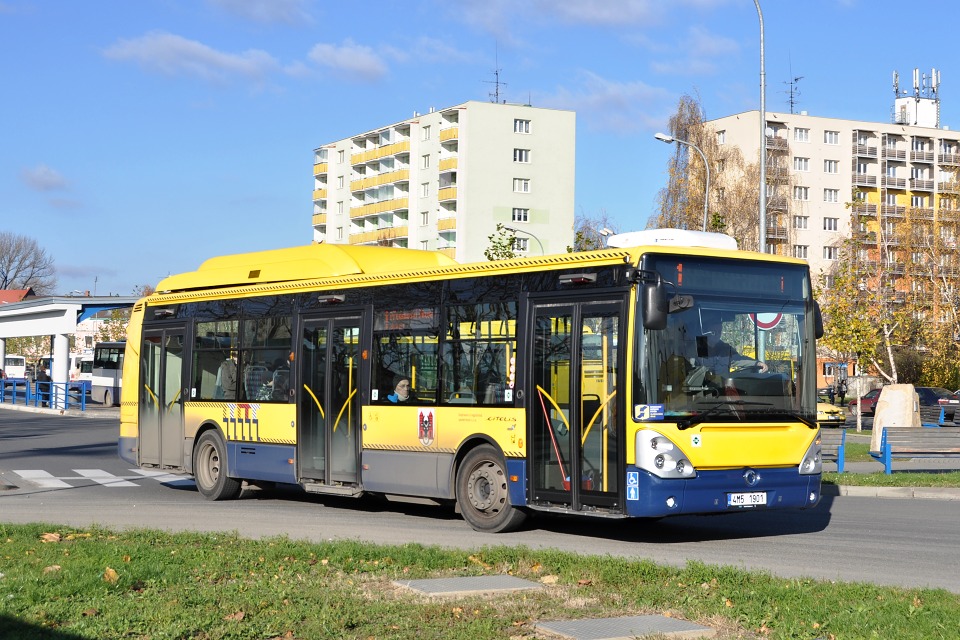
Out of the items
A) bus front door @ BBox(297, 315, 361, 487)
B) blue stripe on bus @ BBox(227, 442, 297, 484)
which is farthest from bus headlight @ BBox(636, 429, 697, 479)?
blue stripe on bus @ BBox(227, 442, 297, 484)

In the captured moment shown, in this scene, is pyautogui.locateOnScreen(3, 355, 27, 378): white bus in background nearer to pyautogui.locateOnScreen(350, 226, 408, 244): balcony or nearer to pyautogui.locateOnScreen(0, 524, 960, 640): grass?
pyautogui.locateOnScreen(350, 226, 408, 244): balcony

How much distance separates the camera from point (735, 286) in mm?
13078

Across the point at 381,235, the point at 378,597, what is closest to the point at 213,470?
the point at 378,597

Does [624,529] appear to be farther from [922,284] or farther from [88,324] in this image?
[88,324]

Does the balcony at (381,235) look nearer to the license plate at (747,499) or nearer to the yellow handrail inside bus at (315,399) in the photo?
the yellow handrail inside bus at (315,399)

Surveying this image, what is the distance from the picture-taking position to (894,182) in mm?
116875

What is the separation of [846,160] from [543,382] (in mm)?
105392

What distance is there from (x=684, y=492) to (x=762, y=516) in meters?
4.30

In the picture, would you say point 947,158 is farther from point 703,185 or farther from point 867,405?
point 867,405

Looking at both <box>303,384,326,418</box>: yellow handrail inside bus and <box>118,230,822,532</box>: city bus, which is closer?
<box>118,230,822,532</box>: city bus

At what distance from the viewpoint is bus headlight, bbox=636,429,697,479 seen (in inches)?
484

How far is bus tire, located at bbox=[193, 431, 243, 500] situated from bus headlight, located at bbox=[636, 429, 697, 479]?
783 centimetres

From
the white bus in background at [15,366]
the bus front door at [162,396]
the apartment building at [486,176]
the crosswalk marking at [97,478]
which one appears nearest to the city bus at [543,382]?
the bus front door at [162,396]

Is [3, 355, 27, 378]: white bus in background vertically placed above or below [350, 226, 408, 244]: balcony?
below
